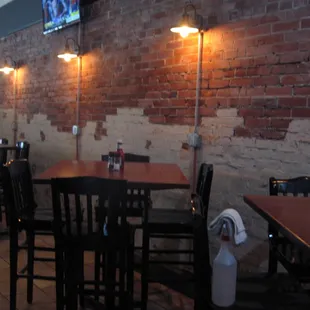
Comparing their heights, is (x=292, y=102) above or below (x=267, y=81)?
below

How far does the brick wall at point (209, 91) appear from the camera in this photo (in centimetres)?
308

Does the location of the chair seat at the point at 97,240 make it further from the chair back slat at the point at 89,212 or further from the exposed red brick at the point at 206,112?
the exposed red brick at the point at 206,112

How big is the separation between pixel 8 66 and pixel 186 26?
4254 mm

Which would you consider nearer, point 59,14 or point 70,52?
point 70,52

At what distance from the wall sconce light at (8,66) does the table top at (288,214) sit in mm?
5632

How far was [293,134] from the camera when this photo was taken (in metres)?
3.04

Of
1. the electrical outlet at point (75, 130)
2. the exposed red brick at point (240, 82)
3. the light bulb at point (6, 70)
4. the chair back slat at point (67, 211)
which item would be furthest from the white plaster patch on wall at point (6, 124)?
the chair back slat at point (67, 211)

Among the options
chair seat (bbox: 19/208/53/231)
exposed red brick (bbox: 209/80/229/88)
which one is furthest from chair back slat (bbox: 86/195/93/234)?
exposed red brick (bbox: 209/80/229/88)

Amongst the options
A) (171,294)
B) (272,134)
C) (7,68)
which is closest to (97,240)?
(171,294)

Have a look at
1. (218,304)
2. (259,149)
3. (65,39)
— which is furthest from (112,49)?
(218,304)

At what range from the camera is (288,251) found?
2.40m

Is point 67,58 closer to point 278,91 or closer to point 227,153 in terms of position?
point 227,153

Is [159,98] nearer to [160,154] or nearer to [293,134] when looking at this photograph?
[160,154]

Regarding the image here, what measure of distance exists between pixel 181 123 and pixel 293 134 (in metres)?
1.12
